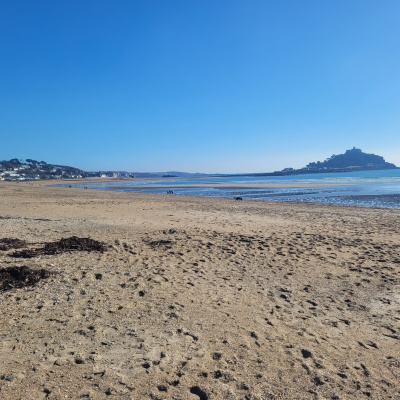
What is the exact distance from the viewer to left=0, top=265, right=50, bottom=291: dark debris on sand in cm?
574

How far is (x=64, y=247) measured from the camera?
8.29 metres

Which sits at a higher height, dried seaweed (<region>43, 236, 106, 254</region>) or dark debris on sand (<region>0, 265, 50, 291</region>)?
dried seaweed (<region>43, 236, 106, 254</region>)

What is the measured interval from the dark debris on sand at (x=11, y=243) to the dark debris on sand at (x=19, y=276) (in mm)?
2068

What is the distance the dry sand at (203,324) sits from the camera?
339 centimetres

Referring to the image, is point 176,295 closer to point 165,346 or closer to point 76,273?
point 165,346

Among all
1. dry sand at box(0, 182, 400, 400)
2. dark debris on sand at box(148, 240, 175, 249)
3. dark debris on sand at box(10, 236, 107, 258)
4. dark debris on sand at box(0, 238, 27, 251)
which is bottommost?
dry sand at box(0, 182, 400, 400)

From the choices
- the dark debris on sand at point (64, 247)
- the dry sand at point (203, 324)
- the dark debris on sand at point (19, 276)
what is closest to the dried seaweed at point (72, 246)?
the dark debris on sand at point (64, 247)

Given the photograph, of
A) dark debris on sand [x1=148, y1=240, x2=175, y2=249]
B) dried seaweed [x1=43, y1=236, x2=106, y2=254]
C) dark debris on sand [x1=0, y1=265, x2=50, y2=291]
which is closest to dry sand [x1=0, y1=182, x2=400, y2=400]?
dark debris on sand [x1=148, y1=240, x2=175, y2=249]

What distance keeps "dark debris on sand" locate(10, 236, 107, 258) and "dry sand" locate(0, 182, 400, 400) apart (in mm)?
374

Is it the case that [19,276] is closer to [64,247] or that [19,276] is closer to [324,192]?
[64,247]

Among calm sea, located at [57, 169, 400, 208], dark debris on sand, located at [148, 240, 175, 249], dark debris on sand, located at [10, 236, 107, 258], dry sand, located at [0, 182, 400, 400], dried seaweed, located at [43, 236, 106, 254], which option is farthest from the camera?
calm sea, located at [57, 169, 400, 208]

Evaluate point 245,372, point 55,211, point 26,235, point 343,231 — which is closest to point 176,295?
point 245,372

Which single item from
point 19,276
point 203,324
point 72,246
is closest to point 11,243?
point 72,246

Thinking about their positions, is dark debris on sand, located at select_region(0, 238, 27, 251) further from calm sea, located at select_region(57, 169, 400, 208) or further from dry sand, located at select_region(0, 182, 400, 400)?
calm sea, located at select_region(57, 169, 400, 208)
